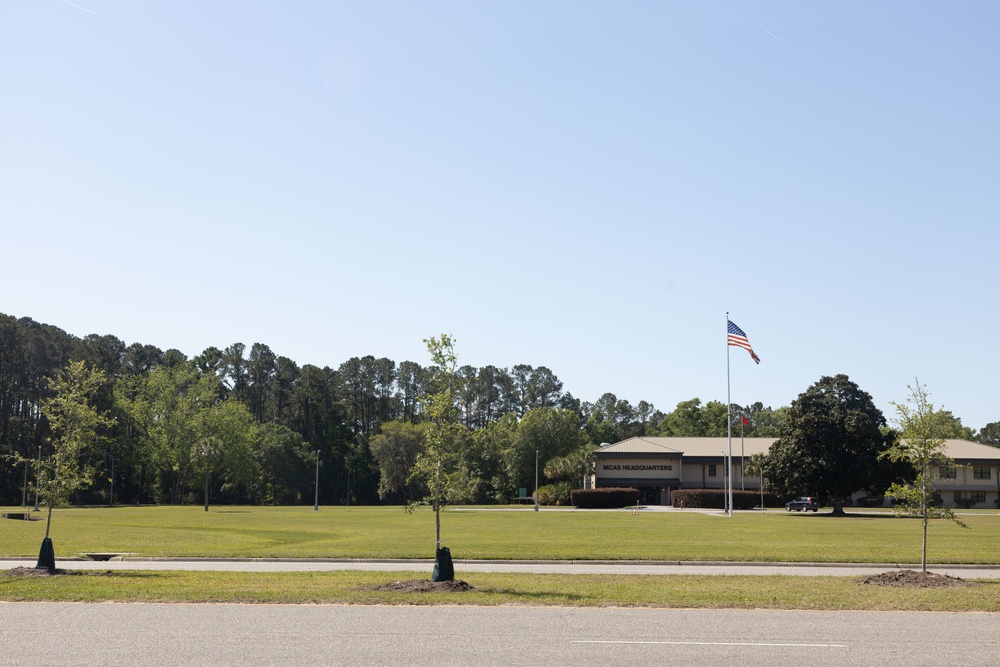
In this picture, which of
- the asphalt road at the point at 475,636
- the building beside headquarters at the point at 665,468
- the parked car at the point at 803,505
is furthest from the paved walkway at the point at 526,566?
the building beside headquarters at the point at 665,468

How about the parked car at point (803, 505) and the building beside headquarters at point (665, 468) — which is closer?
the parked car at point (803, 505)

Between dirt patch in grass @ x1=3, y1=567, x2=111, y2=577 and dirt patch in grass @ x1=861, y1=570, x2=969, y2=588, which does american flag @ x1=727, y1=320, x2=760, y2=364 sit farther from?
dirt patch in grass @ x1=3, y1=567, x2=111, y2=577

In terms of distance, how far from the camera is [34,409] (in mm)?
115125

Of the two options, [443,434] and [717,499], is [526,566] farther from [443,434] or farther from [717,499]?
[717,499]

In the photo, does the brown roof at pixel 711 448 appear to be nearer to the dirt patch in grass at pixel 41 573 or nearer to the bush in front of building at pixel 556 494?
the bush in front of building at pixel 556 494

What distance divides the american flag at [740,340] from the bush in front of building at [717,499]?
2428cm

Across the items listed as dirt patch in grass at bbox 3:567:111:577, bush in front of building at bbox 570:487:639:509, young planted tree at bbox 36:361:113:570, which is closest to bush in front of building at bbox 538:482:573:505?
bush in front of building at bbox 570:487:639:509

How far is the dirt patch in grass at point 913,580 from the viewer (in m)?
18.8

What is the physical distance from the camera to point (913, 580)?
62.7 feet

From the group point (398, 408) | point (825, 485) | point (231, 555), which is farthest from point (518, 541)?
point (398, 408)

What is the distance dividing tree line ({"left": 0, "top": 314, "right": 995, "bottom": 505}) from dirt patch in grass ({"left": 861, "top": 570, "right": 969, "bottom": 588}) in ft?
222

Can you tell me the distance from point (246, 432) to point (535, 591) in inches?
3859

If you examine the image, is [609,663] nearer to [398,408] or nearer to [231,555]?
[231,555]

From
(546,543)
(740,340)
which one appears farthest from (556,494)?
(546,543)
